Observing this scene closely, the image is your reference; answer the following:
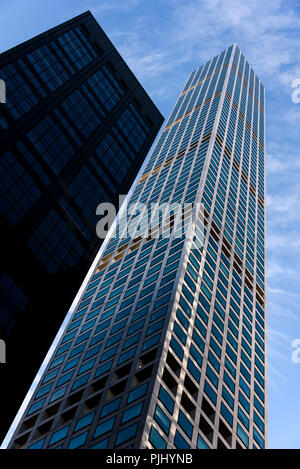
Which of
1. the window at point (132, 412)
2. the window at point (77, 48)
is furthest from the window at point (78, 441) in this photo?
the window at point (77, 48)

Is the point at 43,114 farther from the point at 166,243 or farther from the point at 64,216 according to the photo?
the point at 166,243

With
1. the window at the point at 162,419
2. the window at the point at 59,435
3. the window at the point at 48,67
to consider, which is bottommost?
the window at the point at 59,435

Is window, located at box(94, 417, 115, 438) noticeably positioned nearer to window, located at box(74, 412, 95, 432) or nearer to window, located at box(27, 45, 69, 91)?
window, located at box(74, 412, 95, 432)

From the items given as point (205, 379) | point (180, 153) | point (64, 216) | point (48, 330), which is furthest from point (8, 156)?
point (180, 153)

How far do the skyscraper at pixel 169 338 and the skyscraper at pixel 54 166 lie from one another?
869cm

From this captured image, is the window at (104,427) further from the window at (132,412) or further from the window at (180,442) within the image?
the window at (180,442)

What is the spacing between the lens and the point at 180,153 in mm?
139125

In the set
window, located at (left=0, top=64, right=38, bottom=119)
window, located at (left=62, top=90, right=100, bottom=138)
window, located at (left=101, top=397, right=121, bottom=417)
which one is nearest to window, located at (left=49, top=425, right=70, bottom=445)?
window, located at (left=101, top=397, right=121, bottom=417)

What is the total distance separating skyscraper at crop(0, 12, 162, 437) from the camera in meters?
58.9

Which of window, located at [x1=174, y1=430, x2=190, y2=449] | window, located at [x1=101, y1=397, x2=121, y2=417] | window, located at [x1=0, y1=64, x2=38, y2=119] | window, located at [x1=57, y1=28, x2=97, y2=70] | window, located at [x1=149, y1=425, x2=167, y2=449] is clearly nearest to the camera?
window, located at [x1=149, y1=425, x2=167, y2=449]

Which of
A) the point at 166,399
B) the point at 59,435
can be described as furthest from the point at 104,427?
the point at 59,435

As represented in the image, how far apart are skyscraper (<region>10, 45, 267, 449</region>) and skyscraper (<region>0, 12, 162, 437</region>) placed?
8.69 metres

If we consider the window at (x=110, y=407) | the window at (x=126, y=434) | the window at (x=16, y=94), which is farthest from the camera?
the window at (x=16, y=94)

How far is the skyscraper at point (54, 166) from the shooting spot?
58.9m
